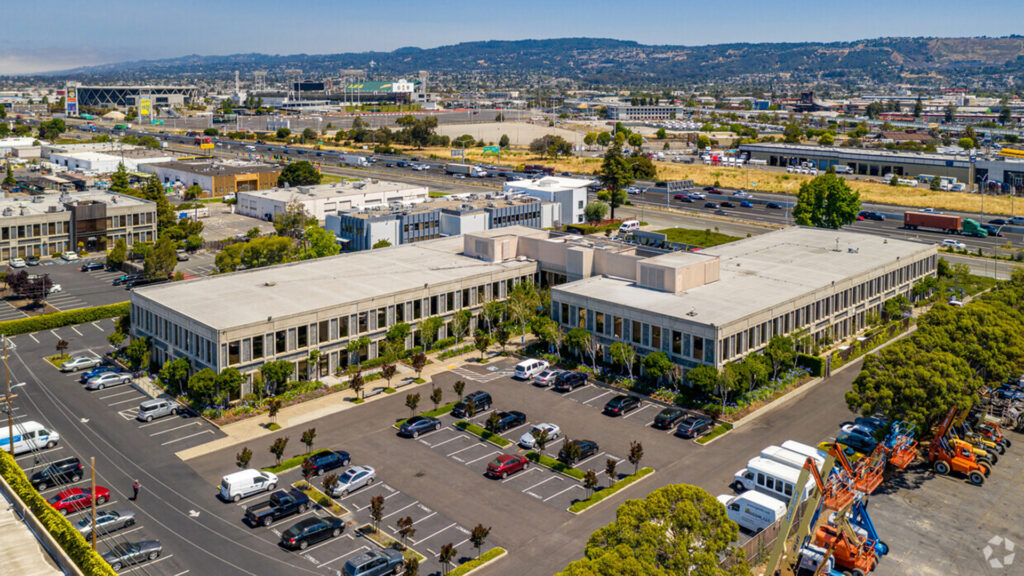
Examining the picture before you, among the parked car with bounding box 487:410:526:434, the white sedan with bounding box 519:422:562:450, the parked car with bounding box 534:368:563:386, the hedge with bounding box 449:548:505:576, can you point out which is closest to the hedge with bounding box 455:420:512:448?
the parked car with bounding box 487:410:526:434

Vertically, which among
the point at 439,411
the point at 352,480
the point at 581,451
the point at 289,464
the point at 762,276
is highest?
the point at 762,276

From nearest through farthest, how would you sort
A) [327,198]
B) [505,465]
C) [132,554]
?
[132,554] → [505,465] → [327,198]

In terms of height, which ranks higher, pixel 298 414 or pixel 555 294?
pixel 555 294

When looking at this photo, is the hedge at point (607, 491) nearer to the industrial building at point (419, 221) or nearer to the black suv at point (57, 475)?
the black suv at point (57, 475)

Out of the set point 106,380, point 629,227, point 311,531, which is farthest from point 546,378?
point 629,227

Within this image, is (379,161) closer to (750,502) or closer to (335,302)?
(335,302)

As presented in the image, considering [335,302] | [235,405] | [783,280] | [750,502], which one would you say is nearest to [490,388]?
[335,302]

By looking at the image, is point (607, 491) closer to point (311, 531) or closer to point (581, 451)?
point (581, 451)

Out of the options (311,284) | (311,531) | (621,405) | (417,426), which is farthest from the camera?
(311,284)
